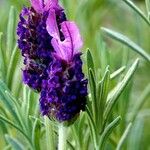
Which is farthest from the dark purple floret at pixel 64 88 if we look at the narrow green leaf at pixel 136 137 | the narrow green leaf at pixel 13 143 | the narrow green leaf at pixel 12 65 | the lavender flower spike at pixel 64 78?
the narrow green leaf at pixel 136 137

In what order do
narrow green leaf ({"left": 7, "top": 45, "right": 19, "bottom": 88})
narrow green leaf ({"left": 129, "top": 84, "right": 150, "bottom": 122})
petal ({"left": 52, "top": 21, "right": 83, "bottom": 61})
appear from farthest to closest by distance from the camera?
narrow green leaf ({"left": 129, "top": 84, "right": 150, "bottom": 122})
narrow green leaf ({"left": 7, "top": 45, "right": 19, "bottom": 88})
petal ({"left": 52, "top": 21, "right": 83, "bottom": 61})

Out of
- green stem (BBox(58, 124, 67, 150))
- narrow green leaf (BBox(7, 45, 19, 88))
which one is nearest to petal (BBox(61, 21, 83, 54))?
green stem (BBox(58, 124, 67, 150))

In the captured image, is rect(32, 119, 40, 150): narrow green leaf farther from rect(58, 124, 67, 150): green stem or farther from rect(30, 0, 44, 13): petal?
rect(30, 0, 44, 13): petal

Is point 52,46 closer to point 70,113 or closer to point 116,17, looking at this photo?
point 70,113

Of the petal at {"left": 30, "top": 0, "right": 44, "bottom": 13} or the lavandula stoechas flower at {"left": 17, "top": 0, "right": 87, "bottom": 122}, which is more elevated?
the petal at {"left": 30, "top": 0, "right": 44, "bottom": 13}

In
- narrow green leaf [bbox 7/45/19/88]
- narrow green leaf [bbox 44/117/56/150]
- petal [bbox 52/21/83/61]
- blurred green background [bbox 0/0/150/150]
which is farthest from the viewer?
blurred green background [bbox 0/0/150/150]

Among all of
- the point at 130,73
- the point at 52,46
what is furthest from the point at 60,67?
the point at 130,73

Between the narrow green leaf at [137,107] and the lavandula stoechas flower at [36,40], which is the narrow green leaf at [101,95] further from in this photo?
the narrow green leaf at [137,107]
